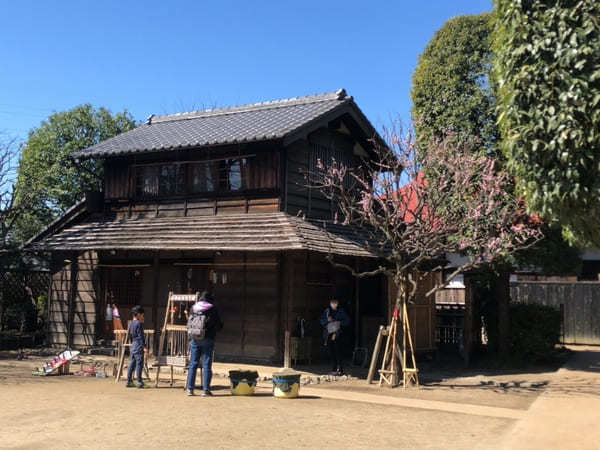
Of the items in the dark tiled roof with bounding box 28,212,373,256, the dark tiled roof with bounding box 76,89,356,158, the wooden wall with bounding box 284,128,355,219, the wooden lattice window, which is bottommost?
the wooden lattice window

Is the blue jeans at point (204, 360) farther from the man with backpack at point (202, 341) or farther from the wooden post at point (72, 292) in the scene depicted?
the wooden post at point (72, 292)

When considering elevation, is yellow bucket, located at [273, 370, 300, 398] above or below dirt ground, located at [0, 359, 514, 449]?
above

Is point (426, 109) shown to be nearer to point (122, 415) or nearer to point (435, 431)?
point (435, 431)

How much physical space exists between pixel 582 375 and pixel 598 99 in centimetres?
938

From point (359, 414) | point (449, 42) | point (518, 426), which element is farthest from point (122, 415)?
point (449, 42)

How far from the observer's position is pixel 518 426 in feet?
27.6

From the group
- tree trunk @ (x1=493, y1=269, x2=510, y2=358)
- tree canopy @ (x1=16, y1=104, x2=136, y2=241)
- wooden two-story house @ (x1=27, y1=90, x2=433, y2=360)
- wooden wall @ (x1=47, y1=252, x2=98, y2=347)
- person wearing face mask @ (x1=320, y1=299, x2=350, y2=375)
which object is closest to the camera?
person wearing face mask @ (x1=320, y1=299, x2=350, y2=375)

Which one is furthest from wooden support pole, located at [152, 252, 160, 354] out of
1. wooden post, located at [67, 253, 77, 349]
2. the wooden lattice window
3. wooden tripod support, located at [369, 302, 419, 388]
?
wooden tripod support, located at [369, 302, 419, 388]

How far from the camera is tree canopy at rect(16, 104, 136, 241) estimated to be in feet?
84.3

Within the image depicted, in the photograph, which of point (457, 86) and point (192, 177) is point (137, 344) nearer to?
point (192, 177)

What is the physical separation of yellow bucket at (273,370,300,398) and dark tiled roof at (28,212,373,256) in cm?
304

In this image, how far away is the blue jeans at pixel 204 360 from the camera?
10.7m

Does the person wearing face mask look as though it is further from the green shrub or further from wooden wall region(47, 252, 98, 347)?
wooden wall region(47, 252, 98, 347)

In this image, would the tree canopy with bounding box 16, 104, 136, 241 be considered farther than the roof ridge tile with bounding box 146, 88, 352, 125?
Yes
